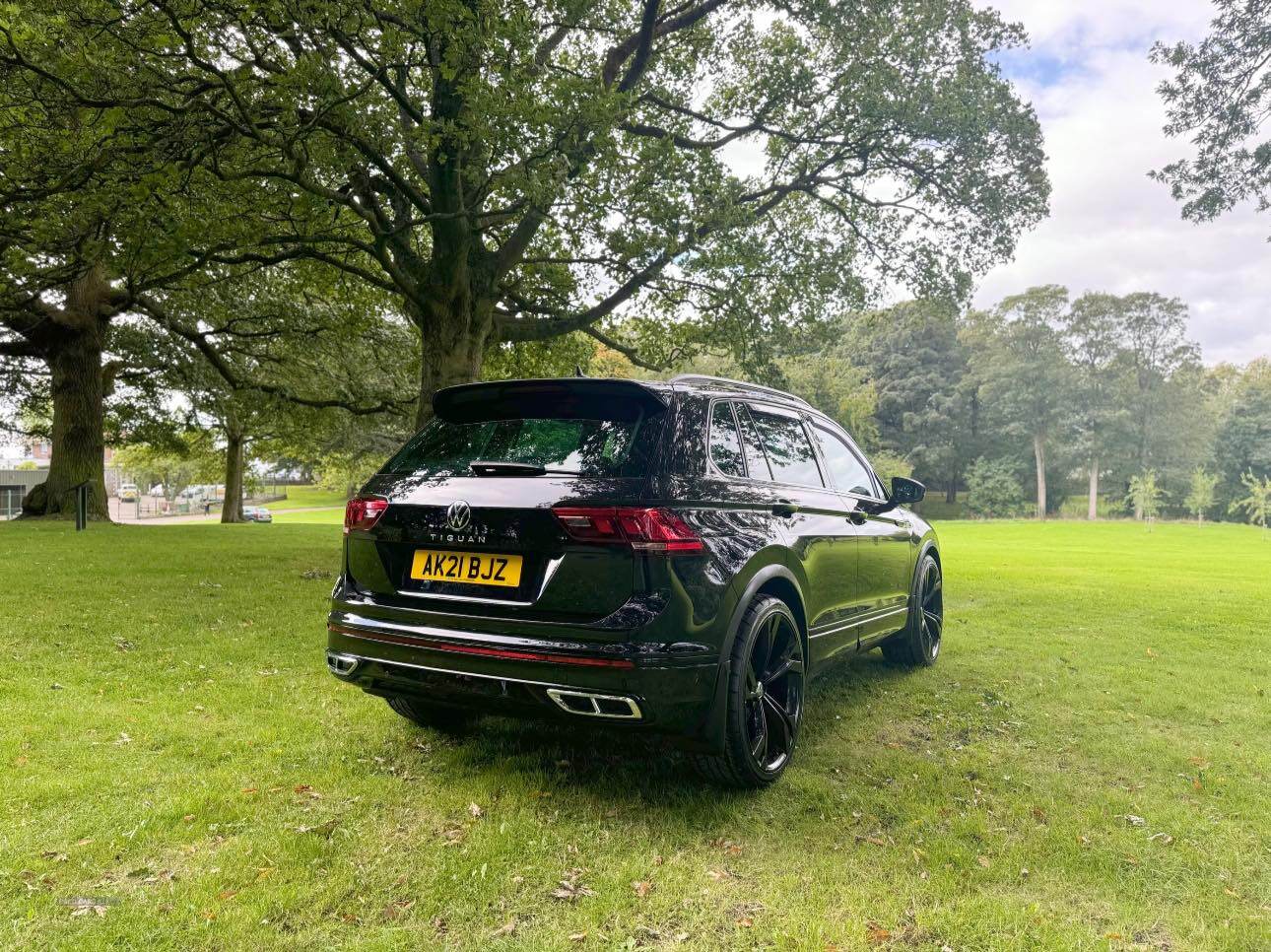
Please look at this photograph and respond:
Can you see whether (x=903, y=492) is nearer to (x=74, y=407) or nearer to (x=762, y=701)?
(x=762, y=701)

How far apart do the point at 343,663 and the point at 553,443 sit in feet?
4.50

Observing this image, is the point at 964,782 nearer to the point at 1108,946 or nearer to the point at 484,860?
the point at 1108,946

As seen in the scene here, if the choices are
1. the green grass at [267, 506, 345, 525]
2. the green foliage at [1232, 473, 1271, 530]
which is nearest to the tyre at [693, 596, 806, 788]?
the green grass at [267, 506, 345, 525]

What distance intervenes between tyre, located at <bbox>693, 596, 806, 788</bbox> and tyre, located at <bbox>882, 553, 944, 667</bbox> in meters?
2.34

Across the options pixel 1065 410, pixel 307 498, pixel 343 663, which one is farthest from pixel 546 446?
pixel 307 498

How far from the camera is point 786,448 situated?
430cm

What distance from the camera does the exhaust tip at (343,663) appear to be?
342cm

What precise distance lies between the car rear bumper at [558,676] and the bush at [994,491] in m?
58.5

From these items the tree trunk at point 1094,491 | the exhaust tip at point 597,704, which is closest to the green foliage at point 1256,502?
the tree trunk at point 1094,491

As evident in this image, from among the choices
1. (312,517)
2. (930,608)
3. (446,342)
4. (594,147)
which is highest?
(594,147)

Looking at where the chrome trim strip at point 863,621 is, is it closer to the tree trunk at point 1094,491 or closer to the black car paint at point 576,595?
the black car paint at point 576,595

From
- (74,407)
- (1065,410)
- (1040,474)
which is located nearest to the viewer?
(74,407)

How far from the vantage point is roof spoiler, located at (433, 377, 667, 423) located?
3.38 metres

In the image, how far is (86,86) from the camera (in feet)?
25.3
